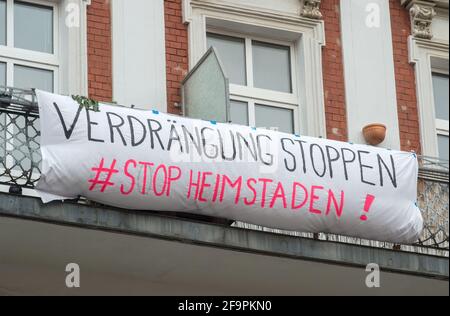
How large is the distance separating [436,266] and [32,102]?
3.82 meters

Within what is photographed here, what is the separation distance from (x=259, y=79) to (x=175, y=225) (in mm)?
2935

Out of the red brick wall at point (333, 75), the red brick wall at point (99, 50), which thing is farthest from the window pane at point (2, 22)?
the red brick wall at point (333, 75)

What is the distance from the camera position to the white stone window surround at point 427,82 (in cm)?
1467

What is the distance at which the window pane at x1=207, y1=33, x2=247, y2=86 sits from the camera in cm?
1432

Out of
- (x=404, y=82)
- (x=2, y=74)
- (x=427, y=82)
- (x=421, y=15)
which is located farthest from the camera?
(x=421, y=15)

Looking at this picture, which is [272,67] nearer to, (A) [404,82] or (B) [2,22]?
(A) [404,82]

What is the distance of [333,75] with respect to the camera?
1455cm

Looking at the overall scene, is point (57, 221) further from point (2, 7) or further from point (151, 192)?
point (2, 7)

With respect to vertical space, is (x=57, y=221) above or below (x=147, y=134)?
below

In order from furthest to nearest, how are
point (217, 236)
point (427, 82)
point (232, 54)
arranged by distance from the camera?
point (427, 82) → point (232, 54) → point (217, 236)

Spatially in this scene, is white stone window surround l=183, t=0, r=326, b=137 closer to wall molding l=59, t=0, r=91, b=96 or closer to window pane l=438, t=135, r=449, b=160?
wall molding l=59, t=0, r=91, b=96

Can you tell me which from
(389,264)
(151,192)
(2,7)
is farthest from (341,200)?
(2,7)

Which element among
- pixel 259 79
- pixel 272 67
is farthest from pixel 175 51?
pixel 272 67

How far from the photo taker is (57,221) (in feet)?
37.4
